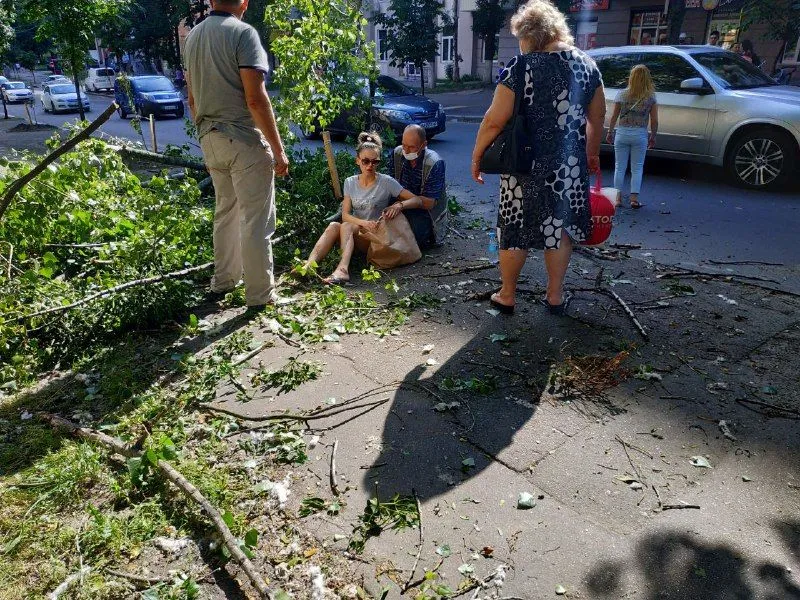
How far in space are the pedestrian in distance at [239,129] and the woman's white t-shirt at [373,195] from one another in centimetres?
113

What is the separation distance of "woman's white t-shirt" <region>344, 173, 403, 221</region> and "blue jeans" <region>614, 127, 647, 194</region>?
11.4ft

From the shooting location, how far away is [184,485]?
273cm

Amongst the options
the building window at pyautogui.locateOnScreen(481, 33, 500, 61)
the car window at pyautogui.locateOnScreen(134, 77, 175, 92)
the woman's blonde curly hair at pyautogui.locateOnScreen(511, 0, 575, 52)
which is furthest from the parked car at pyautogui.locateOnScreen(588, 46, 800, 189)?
the building window at pyautogui.locateOnScreen(481, 33, 500, 61)

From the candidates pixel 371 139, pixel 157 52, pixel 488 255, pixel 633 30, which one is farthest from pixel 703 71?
pixel 157 52

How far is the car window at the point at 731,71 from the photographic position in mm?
9047

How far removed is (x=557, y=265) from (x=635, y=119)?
13.4 ft

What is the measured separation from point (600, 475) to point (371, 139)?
3640 mm

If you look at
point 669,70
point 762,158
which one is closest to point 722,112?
point 762,158

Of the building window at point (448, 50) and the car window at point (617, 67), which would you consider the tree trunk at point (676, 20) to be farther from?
the building window at point (448, 50)

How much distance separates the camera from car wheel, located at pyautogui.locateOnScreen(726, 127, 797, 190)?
27.2 ft

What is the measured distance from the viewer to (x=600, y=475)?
2887 mm

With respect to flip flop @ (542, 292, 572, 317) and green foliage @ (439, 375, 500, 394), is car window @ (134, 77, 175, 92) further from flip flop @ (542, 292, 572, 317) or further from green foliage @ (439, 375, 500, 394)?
green foliage @ (439, 375, 500, 394)

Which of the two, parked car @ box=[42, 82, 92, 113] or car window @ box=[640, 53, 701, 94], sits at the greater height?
car window @ box=[640, 53, 701, 94]

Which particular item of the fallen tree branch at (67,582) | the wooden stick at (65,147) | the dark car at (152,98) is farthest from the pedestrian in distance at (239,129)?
the dark car at (152,98)
